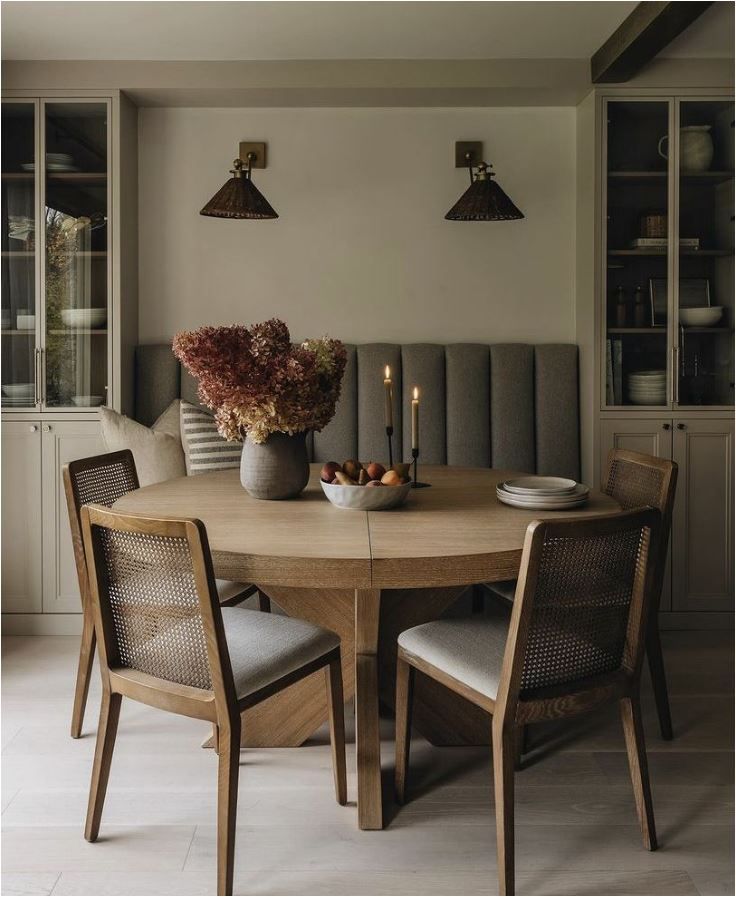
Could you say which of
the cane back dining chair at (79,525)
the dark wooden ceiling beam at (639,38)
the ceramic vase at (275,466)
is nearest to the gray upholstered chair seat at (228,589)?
the cane back dining chair at (79,525)

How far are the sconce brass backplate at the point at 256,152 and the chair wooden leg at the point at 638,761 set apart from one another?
292 cm

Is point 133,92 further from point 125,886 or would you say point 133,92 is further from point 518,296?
point 125,886

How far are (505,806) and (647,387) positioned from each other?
7.77ft

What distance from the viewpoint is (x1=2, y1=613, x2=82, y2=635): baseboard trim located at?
352cm

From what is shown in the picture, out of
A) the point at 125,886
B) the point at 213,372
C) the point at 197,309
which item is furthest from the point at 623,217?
the point at 125,886

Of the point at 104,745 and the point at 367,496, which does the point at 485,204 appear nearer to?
the point at 367,496

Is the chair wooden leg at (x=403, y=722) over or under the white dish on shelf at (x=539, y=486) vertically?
under

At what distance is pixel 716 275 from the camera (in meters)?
3.56

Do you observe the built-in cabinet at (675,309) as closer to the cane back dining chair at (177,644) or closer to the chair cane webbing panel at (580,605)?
the chair cane webbing panel at (580,605)

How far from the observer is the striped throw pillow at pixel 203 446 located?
129 inches

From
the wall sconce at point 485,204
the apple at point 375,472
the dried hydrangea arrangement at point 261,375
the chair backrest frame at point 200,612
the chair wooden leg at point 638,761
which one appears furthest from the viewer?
the wall sconce at point 485,204

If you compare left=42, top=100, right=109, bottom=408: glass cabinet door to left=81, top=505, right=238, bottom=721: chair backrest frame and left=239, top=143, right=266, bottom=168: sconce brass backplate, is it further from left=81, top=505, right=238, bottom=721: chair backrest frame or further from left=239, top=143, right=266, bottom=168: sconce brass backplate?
left=81, top=505, right=238, bottom=721: chair backrest frame

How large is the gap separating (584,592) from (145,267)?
9.37 feet

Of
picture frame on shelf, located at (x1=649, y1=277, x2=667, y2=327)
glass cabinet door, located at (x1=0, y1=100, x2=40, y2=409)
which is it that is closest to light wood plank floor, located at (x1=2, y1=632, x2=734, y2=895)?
glass cabinet door, located at (x1=0, y1=100, x2=40, y2=409)
